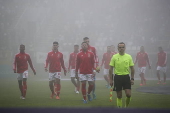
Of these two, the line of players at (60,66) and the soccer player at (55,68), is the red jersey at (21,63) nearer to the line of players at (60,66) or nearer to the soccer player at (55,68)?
the line of players at (60,66)

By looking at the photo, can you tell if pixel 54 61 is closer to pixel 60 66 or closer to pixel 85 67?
pixel 60 66

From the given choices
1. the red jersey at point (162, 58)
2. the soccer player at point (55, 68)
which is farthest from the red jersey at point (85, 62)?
the red jersey at point (162, 58)

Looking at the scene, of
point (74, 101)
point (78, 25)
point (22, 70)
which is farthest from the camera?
point (78, 25)

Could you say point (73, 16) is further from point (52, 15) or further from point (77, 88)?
point (77, 88)

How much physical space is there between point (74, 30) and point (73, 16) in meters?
4.04

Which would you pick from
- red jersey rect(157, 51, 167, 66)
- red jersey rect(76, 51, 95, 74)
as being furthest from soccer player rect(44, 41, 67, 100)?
red jersey rect(157, 51, 167, 66)

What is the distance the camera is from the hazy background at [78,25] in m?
35.9

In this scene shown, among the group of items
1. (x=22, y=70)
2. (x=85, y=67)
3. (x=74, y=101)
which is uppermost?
(x=85, y=67)

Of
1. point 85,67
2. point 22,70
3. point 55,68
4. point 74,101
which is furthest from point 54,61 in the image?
point 85,67

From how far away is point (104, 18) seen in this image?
42375mm

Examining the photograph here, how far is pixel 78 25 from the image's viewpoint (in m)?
41.6

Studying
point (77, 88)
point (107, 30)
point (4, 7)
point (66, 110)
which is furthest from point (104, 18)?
point (66, 110)

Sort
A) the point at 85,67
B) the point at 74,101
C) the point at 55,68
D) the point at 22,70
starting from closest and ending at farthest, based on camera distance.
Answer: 1. the point at 85,67
2. the point at 74,101
3. the point at 55,68
4. the point at 22,70

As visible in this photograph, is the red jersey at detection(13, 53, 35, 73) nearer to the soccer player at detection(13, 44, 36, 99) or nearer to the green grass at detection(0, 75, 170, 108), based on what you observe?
the soccer player at detection(13, 44, 36, 99)
